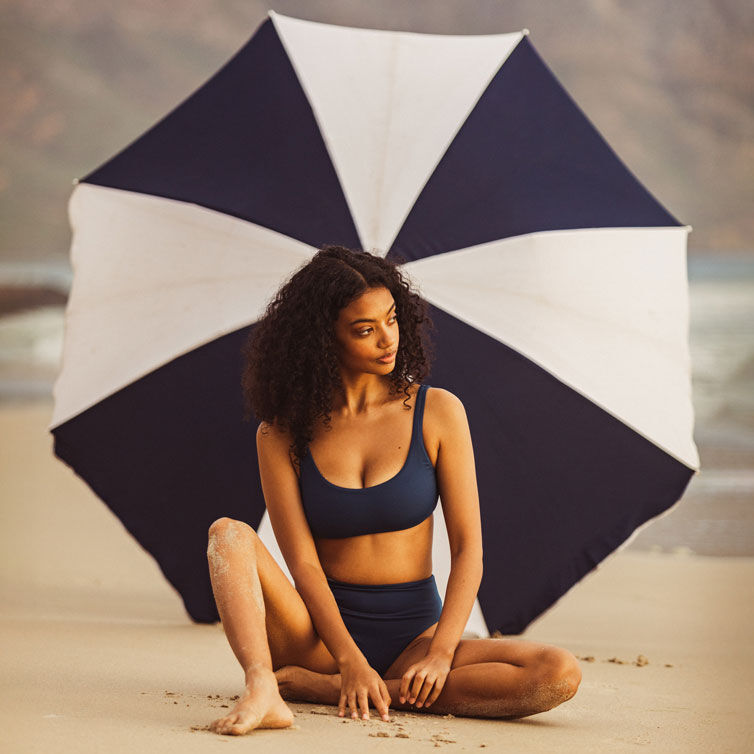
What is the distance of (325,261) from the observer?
9.96ft

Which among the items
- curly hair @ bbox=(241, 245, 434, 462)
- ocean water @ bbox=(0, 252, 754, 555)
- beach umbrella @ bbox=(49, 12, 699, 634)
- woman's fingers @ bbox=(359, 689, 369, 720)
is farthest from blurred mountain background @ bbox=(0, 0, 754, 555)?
woman's fingers @ bbox=(359, 689, 369, 720)

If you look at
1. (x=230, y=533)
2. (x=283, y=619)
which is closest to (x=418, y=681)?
(x=283, y=619)

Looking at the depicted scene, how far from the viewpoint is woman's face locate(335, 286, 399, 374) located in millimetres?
2920

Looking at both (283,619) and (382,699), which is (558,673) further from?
(283,619)

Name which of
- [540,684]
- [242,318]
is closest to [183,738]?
[540,684]

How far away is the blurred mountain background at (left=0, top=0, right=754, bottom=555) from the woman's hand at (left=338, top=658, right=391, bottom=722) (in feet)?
49.4

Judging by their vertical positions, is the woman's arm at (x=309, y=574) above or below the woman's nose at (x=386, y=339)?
below

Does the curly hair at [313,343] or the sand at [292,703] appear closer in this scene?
the sand at [292,703]

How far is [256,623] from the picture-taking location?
2.67 m

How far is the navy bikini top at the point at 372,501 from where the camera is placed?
2869 millimetres

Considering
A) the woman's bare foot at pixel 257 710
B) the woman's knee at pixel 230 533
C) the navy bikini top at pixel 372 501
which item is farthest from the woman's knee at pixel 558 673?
the woman's knee at pixel 230 533

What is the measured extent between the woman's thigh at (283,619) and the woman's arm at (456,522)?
0.27 metres

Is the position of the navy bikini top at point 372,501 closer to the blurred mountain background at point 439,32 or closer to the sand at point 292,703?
the sand at point 292,703

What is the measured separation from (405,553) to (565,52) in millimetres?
17183
